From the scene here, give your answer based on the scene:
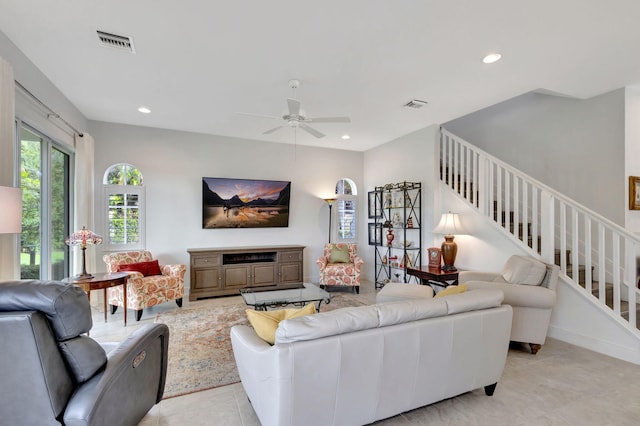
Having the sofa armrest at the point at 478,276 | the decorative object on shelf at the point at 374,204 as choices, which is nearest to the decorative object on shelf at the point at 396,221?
the decorative object on shelf at the point at 374,204

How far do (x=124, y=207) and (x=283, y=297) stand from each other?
3.39 m

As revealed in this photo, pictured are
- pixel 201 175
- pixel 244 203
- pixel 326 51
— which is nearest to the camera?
pixel 326 51

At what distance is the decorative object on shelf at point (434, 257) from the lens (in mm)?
4801

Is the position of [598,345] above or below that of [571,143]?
below

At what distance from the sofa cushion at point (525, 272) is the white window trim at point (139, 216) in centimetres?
547

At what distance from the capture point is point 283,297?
377cm

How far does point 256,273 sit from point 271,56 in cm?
373

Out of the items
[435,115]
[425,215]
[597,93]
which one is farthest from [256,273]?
[597,93]

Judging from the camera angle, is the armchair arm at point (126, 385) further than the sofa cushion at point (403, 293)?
No

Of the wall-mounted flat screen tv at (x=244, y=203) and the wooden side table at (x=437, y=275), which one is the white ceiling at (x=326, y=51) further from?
the wooden side table at (x=437, y=275)

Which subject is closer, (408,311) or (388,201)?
(408,311)

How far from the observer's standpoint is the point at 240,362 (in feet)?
6.53

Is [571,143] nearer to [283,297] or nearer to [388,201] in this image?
[388,201]

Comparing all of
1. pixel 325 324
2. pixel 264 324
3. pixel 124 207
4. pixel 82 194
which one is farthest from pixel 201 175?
pixel 325 324
